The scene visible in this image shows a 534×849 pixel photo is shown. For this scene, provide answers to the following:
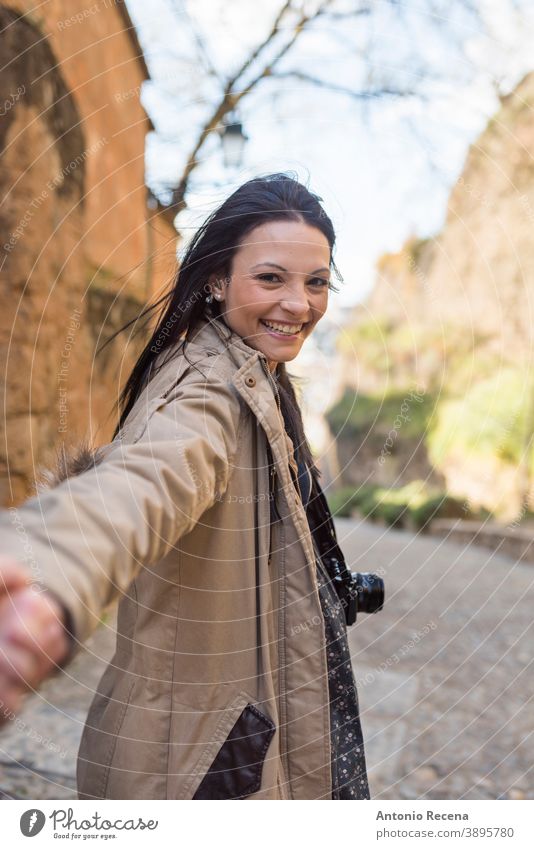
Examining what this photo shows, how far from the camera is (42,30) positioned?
3527mm

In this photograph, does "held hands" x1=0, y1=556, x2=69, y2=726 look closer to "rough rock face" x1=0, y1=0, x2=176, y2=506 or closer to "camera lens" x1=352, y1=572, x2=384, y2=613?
"camera lens" x1=352, y1=572, x2=384, y2=613

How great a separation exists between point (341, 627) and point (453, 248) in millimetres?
18464

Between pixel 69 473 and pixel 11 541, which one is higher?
pixel 69 473

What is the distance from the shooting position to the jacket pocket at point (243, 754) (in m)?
1.23

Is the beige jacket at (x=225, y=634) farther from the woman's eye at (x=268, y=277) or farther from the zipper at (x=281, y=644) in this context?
the woman's eye at (x=268, y=277)

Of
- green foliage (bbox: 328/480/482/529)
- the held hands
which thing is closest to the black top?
the held hands

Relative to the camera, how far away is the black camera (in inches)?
62.1

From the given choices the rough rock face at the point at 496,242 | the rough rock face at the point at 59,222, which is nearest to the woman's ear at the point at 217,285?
the rough rock face at the point at 59,222

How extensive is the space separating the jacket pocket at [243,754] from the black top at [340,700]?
236 mm

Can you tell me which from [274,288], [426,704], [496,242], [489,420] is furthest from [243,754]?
[496,242]

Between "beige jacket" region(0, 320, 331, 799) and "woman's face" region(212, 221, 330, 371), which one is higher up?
"woman's face" region(212, 221, 330, 371)

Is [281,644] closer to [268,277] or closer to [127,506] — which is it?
[127,506]
